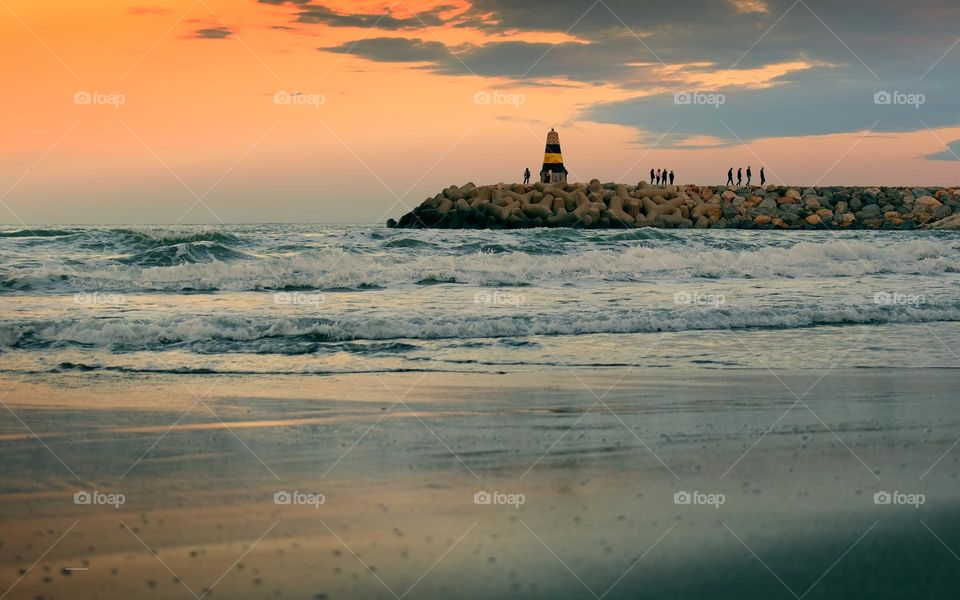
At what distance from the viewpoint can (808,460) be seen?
5.33 m

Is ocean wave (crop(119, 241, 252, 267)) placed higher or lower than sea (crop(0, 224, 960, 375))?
higher

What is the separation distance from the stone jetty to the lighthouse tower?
6.47 m

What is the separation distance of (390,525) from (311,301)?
34.7ft

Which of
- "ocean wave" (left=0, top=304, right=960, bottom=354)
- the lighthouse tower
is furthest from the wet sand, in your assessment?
the lighthouse tower

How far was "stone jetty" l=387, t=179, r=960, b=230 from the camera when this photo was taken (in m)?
41.5

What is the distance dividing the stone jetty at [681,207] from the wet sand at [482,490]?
33.8m

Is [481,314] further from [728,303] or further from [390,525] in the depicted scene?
[390,525]

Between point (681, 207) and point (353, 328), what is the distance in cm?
3627

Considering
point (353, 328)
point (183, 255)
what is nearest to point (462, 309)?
point (353, 328)

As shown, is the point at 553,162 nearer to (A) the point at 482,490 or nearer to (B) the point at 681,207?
(B) the point at 681,207

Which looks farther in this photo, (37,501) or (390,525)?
(37,501)

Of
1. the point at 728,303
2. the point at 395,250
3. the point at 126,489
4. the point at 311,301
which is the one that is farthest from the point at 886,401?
the point at 395,250

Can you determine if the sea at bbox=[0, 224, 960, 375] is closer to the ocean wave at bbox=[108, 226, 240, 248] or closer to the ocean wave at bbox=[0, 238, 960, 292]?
the ocean wave at bbox=[0, 238, 960, 292]

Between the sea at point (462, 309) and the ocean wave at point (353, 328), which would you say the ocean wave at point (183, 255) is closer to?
the sea at point (462, 309)
